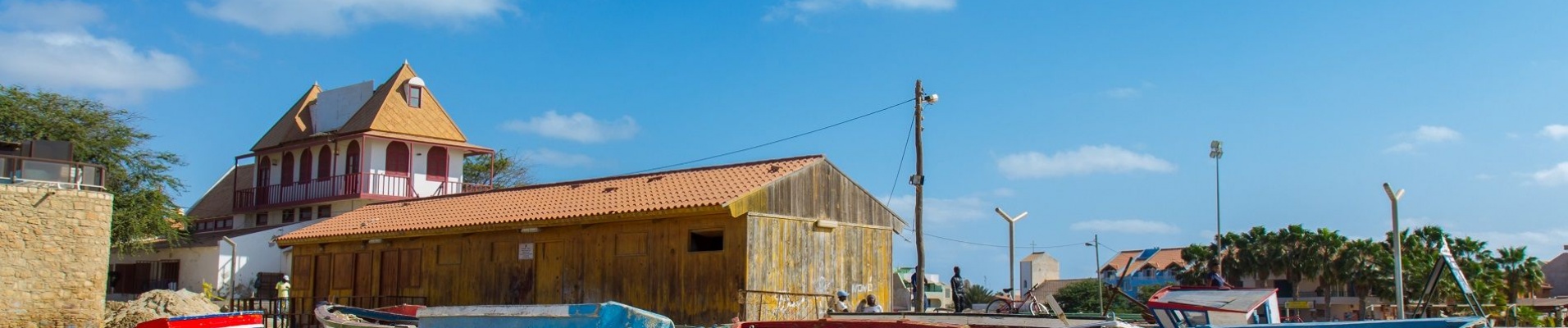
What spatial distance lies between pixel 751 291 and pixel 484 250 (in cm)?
659

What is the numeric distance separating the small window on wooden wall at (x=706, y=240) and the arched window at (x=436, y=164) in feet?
74.8

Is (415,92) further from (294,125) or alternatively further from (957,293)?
(957,293)

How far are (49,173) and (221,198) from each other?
1932 centimetres

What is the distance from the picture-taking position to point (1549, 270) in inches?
2771

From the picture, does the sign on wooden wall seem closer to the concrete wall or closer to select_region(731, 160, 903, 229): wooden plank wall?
select_region(731, 160, 903, 229): wooden plank wall

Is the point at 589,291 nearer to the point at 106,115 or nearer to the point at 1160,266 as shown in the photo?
the point at 106,115

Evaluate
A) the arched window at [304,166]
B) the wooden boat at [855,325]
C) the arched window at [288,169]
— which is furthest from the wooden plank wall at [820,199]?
the arched window at [288,169]

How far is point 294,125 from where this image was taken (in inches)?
1735

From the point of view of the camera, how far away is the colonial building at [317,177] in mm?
38719

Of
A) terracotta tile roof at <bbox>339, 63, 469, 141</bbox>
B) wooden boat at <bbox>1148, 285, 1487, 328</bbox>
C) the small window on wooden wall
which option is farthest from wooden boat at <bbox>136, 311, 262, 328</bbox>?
terracotta tile roof at <bbox>339, 63, 469, 141</bbox>

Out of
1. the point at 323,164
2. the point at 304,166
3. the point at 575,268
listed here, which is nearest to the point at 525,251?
the point at 575,268

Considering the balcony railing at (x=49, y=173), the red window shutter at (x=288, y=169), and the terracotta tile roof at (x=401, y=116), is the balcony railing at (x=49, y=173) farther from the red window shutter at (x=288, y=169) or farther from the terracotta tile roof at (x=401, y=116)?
the red window shutter at (x=288, y=169)

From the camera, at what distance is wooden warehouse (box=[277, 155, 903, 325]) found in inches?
804

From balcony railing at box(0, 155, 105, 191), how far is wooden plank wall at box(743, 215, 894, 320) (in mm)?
18680
